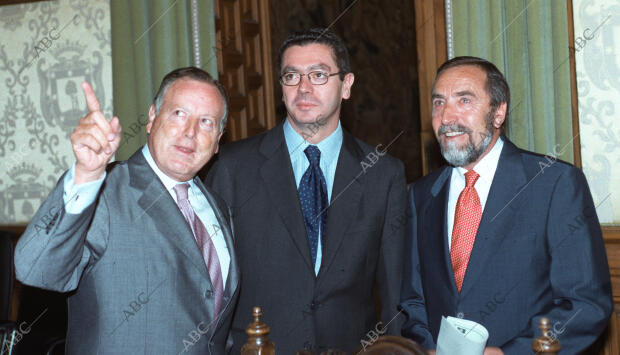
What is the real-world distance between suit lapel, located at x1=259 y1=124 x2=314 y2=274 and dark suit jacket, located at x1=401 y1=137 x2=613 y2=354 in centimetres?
45

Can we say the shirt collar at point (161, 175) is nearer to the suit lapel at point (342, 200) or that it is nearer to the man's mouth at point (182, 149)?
the man's mouth at point (182, 149)

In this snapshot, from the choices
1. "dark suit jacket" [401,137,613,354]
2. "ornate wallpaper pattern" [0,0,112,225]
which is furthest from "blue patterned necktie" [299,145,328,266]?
"ornate wallpaper pattern" [0,0,112,225]

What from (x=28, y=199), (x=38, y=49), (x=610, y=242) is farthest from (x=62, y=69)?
(x=610, y=242)

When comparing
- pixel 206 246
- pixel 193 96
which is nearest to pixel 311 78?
pixel 193 96

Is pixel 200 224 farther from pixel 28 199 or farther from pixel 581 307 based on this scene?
pixel 28 199

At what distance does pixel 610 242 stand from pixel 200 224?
184cm

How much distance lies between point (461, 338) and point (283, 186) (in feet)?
3.59

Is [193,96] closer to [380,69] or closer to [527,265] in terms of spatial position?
[527,265]

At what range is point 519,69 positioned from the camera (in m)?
2.99

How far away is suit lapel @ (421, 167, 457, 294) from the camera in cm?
213

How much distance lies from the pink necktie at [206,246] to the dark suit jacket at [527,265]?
655 millimetres

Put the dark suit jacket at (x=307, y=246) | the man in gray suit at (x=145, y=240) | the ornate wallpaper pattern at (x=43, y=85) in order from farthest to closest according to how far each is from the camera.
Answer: the ornate wallpaper pattern at (x=43, y=85) < the dark suit jacket at (x=307, y=246) < the man in gray suit at (x=145, y=240)

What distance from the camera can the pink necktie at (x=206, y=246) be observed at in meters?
1.99

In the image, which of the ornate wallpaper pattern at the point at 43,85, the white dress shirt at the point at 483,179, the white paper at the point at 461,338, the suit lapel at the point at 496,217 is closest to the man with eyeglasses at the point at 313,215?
the white dress shirt at the point at 483,179
